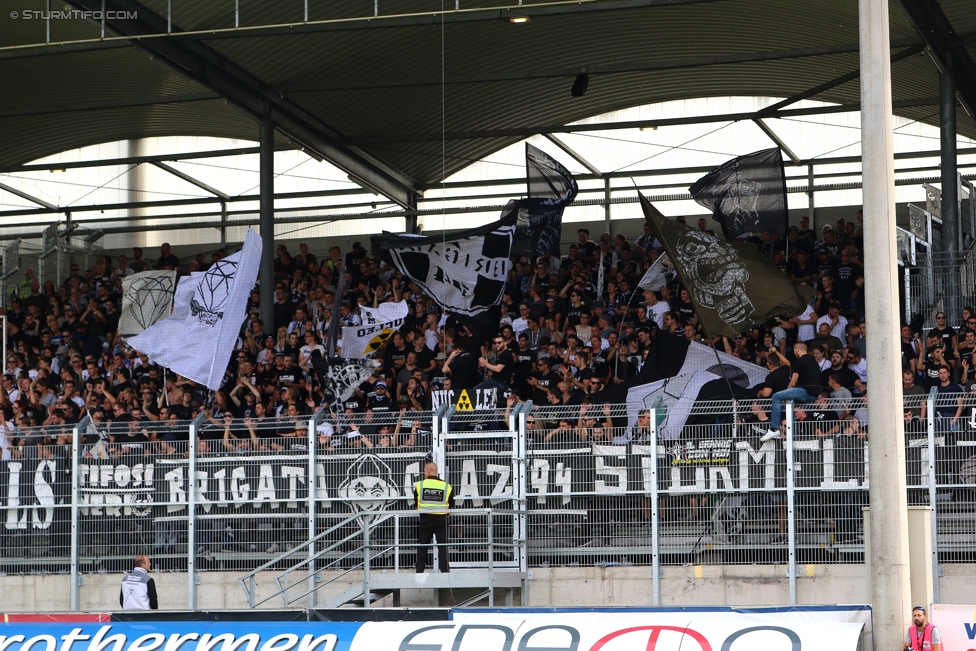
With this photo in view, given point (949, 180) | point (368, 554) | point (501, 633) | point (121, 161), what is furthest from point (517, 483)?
point (121, 161)

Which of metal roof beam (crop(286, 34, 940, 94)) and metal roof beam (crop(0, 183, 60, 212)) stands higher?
metal roof beam (crop(286, 34, 940, 94))

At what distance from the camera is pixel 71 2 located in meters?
22.3

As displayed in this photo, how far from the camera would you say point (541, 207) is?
24953 mm

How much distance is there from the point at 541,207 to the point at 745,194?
12.0 feet

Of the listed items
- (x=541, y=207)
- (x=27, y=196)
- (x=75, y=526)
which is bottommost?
(x=75, y=526)

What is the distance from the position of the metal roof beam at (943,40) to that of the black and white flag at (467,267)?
7436 millimetres

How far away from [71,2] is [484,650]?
43.1ft

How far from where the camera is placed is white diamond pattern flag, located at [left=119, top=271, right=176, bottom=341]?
2683cm

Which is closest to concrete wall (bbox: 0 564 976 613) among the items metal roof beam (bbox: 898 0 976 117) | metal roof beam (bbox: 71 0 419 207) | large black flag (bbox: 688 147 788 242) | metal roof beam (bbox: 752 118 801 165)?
large black flag (bbox: 688 147 788 242)

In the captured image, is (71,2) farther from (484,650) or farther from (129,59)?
(484,650)

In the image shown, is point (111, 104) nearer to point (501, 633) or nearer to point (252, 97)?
point (252, 97)

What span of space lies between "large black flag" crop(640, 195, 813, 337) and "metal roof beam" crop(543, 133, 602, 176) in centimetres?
1172

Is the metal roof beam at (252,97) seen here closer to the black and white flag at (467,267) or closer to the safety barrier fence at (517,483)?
the black and white flag at (467,267)

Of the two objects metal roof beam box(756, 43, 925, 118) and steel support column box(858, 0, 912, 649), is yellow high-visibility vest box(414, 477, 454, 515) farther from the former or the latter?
metal roof beam box(756, 43, 925, 118)
